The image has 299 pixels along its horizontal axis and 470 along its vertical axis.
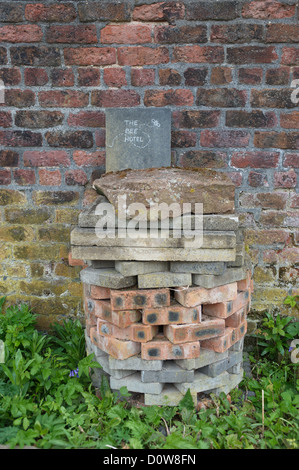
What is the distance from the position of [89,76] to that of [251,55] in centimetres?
114

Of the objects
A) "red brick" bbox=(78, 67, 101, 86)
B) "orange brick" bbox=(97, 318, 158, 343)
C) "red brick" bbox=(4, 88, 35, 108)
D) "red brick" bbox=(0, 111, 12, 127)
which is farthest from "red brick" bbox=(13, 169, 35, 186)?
"orange brick" bbox=(97, 318, 158, 343)

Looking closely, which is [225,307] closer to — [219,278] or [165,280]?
[219,278]

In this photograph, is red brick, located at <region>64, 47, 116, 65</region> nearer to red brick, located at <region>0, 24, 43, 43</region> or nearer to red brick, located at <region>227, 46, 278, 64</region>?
red brick, located at <region>0, 24, 43, 43</region>

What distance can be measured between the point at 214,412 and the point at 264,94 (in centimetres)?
211

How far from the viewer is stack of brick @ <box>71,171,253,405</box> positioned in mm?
2053

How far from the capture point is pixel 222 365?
7.48 ft

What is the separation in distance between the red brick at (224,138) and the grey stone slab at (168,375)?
5.19 feet

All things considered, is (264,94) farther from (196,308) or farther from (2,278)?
(2,278)

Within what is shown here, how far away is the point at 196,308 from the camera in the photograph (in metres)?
2.14

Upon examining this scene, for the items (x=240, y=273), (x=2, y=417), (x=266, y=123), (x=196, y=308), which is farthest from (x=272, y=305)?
(x=2, y=417)

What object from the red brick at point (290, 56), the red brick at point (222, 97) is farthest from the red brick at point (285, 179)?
the red brick at point (290, 56)

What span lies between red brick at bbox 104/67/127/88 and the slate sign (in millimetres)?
211

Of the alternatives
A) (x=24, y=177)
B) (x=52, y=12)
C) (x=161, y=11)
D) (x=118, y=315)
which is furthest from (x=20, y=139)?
(x=118, y=315)

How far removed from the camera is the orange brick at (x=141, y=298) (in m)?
2.10
